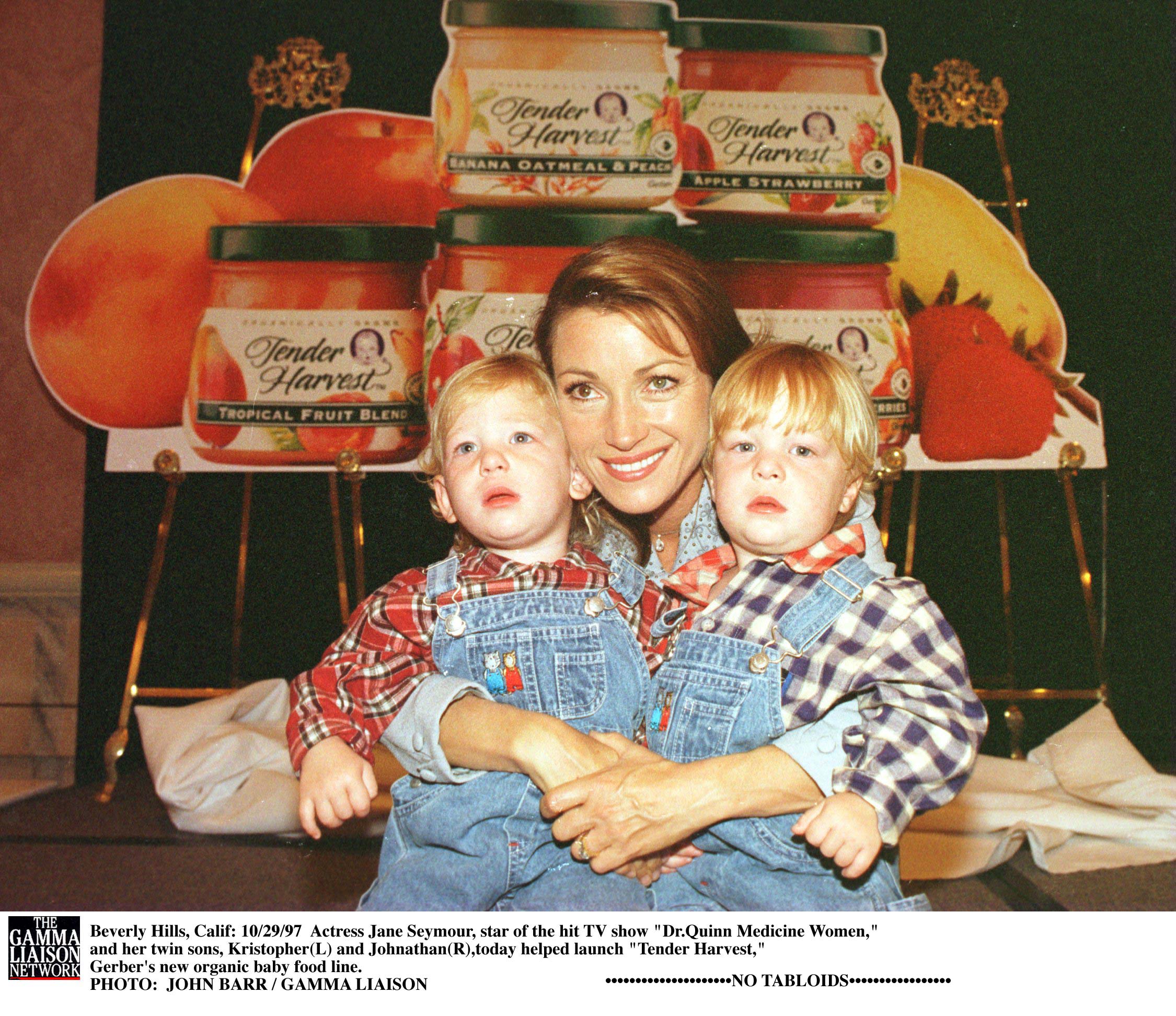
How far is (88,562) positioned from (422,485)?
35.7 inches

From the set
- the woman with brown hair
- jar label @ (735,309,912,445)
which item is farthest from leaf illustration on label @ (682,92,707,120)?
the woman with brown hair

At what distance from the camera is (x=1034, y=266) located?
8.35 ft

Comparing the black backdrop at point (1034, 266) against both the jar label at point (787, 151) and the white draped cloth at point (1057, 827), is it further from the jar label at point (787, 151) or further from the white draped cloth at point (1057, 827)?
the white draped cloth at point (1057, 827)

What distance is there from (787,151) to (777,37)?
0.94ft

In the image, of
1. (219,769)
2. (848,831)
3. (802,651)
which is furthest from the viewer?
(219,769)

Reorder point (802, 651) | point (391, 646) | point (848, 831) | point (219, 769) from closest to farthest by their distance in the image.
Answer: point (848, 831) < point (802, 651) < point (391, 646) < point (219, 769)

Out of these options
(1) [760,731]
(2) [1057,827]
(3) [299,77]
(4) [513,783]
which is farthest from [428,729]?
(3) [299,77]

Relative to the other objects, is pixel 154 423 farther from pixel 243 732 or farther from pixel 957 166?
pixel 957 166

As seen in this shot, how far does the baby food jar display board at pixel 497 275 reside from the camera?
236 centimetres

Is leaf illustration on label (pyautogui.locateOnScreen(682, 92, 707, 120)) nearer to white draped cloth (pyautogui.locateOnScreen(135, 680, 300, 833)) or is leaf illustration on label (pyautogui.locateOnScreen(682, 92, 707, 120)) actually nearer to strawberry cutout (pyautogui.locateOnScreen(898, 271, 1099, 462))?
strawberry cutout (pyautogui.locateOnScreen(898, 271, 1099, 462))

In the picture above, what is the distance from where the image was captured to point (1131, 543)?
2.52 m

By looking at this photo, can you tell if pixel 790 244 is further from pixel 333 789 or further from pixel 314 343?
pixel 333 789

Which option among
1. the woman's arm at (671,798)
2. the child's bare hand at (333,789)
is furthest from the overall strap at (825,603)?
the child's bare hand at (333,789)
